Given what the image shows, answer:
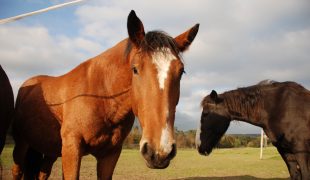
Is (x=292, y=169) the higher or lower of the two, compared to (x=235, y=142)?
higher

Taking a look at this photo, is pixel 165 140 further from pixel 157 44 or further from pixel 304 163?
pixel 304 163

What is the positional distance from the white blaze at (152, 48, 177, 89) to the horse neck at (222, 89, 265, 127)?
534 centimetres

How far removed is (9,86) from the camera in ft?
12.7

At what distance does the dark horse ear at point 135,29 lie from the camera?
310cm

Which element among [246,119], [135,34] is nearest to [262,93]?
[246,119]

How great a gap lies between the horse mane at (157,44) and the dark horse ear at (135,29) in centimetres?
13

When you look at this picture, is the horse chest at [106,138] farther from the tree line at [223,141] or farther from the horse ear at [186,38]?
the tree line at [223,141]

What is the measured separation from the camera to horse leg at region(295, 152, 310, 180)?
6.16 metres

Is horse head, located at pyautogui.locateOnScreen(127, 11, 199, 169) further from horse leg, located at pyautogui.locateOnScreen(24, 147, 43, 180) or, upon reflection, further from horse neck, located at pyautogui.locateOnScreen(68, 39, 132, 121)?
horse leg, located at pyautogui.locateOnScreen(24, 147, 43, 180)

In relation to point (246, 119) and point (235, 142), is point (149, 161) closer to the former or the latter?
point (246, 119)

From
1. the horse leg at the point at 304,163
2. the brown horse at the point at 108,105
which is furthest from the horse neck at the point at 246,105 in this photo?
the brown horse at the point at 108,105

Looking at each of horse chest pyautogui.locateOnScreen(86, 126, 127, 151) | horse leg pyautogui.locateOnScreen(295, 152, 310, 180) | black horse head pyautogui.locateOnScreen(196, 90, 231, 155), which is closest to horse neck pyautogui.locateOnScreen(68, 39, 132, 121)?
horse chest pyautogui.locateOnScreen(86, 126, 127, 151)

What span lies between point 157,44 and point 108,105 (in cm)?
137

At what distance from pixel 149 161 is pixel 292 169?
5.66 meters
